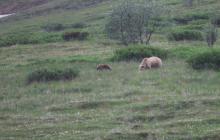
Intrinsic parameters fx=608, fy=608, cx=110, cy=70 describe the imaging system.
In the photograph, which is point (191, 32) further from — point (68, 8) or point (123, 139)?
point (68, 8)

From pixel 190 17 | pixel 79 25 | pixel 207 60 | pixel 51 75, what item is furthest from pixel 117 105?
pixel 79 25

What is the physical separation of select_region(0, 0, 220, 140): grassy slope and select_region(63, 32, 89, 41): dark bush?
24845 mm

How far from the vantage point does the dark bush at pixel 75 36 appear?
61219mm

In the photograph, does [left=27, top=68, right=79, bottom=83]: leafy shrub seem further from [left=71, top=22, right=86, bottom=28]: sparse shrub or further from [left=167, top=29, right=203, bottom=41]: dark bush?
[left=71, top=22, right=86, bottom=28]: sparse shrub

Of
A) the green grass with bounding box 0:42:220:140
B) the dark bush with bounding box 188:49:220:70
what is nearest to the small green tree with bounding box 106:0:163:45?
the green grass with bounding box 0:42:220:140

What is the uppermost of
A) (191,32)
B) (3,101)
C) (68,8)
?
(3,101)

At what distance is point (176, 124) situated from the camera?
18062 mm

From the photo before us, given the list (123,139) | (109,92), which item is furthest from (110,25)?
(123,139)

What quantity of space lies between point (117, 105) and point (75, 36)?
41245 millimetres

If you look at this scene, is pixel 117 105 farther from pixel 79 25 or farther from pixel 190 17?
→ pixel 79 25

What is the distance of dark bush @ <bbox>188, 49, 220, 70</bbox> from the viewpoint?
2942 cm

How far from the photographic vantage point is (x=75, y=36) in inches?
2459

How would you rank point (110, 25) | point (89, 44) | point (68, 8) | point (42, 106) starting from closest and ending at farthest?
1. point (42, 106)
2. point (110, 25)
3. point (89, 44)
4. point (68, 8)

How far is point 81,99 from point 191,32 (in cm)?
2993
